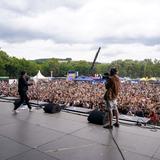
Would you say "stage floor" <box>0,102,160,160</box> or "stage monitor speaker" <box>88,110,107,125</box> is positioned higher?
"stage monitor speaker" <box>88,110,107,125</box>

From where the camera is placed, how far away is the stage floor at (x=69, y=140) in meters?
3.29

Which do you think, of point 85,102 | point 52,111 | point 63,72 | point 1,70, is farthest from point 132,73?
point 52,111

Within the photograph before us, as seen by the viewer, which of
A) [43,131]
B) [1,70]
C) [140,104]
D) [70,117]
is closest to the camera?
[43,131]

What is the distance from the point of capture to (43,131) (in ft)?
14.6

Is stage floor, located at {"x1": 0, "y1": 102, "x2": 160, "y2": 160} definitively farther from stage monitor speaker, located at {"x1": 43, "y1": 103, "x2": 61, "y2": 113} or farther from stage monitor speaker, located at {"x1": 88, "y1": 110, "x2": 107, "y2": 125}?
stage monitor speaker, located at {"x1": 43, "y1": 103, "x2": 61, "y2": 113}

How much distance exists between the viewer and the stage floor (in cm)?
329

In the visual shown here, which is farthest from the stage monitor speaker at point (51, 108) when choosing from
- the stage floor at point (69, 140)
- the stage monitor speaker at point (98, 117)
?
the stage monitor speaker at point (98, 117)

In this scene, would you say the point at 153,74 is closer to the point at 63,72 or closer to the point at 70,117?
the point at 63,72

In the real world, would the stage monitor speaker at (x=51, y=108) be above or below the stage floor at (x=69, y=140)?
above

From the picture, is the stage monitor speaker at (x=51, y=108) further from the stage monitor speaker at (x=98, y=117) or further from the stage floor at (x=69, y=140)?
the stage monitor speaker at (x=98, y=117)

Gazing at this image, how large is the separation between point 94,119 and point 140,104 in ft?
23.2

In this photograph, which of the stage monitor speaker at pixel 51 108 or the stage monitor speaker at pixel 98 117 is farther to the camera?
the stage monitor speaker at pixel 51 108

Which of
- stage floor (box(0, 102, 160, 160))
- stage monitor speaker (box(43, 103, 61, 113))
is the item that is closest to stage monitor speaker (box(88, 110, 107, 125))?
stage floor (box(0, 102, 160, 160))

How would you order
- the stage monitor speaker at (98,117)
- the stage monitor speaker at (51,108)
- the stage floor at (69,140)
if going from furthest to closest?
1. the stage monitor speaker at (51,108)
2. the stage monitor speaker at (98,117)
3. the stage floor at (69,140)
